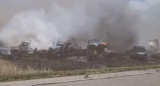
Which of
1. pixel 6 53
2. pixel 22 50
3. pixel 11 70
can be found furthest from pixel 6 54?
pixel 11 70

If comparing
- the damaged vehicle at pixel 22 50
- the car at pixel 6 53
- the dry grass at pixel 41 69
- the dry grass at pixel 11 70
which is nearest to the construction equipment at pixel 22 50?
the damaged vehicle at pixel 22 50

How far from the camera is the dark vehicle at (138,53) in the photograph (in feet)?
74.6

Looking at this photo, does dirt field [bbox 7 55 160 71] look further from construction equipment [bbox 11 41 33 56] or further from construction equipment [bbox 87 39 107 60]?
construction equipment [bbox 11 41 33 56]

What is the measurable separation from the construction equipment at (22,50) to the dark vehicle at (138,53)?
8.54 m

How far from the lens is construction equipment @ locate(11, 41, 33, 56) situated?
17.2 metres

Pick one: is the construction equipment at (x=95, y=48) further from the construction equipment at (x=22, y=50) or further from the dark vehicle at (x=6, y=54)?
the dark vehicle at (x=6, y=54)

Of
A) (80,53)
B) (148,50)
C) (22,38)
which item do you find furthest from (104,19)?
(22,38)

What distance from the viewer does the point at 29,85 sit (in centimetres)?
1041

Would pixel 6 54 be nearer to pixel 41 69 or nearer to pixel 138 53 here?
pixel 41 69

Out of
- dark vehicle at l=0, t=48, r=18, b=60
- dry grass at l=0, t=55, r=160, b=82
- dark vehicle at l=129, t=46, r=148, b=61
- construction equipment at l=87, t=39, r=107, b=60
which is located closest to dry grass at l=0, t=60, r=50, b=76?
dry grass at l=0, t=55, r=160, b=82

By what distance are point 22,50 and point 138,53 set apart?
975cm

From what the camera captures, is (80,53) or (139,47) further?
(139,47)

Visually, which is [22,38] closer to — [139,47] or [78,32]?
[78,32]

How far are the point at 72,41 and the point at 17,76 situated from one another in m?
8.77
